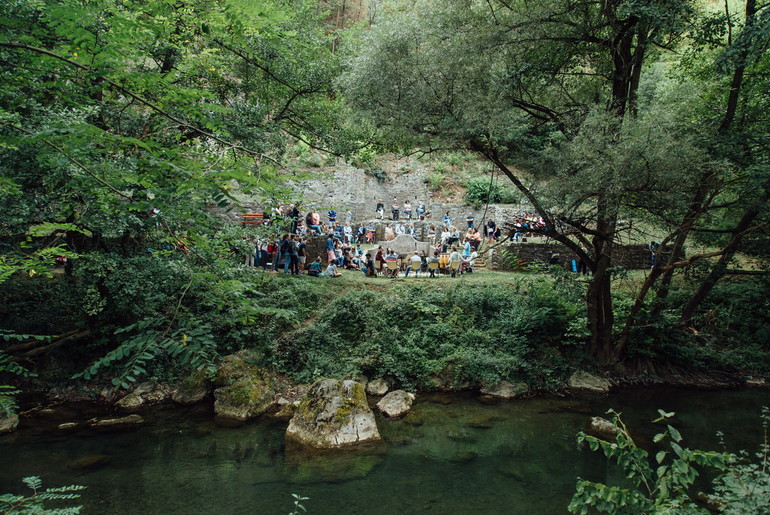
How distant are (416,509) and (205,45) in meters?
10.6

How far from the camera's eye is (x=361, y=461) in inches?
291

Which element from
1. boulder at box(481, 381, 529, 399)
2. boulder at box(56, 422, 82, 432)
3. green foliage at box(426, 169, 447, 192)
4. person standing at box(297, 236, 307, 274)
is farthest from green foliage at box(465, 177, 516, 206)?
boulder at box(56, 422, 82, 432)

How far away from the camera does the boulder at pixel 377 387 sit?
34.7 ft

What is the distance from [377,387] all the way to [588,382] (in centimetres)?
513

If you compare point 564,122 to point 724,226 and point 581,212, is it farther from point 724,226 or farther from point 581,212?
point 724,226

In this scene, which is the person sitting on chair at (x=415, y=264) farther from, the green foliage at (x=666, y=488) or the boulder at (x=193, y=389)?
the green foliage at (x=666, y=488)

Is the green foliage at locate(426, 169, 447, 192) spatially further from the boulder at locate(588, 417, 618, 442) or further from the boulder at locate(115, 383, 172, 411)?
the boulder at locate(588, 417, 618, 442)

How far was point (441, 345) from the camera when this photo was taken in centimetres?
1163

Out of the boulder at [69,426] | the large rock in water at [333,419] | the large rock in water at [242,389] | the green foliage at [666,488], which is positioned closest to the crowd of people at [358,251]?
the large rock in water at [242,389]

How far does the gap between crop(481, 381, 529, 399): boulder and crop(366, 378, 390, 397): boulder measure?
231cm

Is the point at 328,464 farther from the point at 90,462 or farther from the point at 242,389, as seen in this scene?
the point at 90,462

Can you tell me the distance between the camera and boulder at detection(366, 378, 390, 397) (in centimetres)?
1056

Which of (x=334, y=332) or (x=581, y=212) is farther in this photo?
(x=334, y=332)

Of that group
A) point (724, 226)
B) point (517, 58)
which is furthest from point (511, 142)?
point (724, 226)
